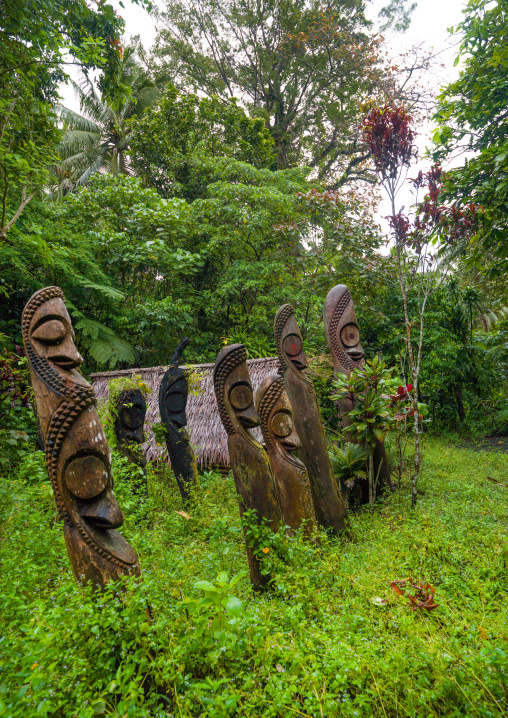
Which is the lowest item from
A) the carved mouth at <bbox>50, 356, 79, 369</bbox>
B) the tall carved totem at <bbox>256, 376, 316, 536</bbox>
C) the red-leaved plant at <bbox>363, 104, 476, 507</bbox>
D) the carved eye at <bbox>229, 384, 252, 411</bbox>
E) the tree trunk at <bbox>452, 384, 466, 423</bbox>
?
the tree trunk at <bbox>452, 384, 466, 423</bbox>

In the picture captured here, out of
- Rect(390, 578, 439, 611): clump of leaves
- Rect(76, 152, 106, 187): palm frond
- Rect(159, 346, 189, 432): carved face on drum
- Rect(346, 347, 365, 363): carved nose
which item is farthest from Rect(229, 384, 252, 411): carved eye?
Rect(76, 152, 106, 187): palm frond

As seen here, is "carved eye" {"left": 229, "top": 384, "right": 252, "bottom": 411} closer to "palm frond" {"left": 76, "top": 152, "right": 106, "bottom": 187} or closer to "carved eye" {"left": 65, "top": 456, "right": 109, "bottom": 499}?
"carved eye" {"left": 65, "top": 456, "right": 109, "bottom": 499}

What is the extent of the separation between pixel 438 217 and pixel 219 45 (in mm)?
12340

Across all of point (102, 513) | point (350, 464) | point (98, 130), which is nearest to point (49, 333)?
point (102, 513)

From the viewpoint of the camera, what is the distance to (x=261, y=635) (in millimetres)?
1845

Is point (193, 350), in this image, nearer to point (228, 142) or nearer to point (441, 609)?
point (228, 142)

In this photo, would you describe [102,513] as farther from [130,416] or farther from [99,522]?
[130,416]

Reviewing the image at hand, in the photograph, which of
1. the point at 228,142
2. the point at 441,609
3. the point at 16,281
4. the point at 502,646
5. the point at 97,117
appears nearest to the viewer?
the point at 502,646

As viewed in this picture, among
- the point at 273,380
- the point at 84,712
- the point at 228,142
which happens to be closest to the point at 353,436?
the point at 273,380

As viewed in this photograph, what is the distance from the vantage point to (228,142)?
11945 millimetres

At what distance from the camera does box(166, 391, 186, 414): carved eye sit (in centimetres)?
541

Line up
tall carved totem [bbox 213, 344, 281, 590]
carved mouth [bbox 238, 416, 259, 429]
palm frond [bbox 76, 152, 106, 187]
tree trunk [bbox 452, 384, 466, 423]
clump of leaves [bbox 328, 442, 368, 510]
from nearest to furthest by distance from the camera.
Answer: tall carved totem [bbox 213, 344, 281, 590], carved mouth [bbox 238, 416, 259, 429], clump of leaves [bbox 328, 442, 368, 510], tree trunk [bbox 452, 384, 466, 423], palm frond [bbox 76, 152, 106, 187]

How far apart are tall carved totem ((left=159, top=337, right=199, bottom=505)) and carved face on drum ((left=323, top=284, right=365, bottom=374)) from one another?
80.2 inches

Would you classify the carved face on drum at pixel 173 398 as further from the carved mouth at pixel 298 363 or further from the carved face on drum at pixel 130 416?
the carved mouth at pixel 298 363
